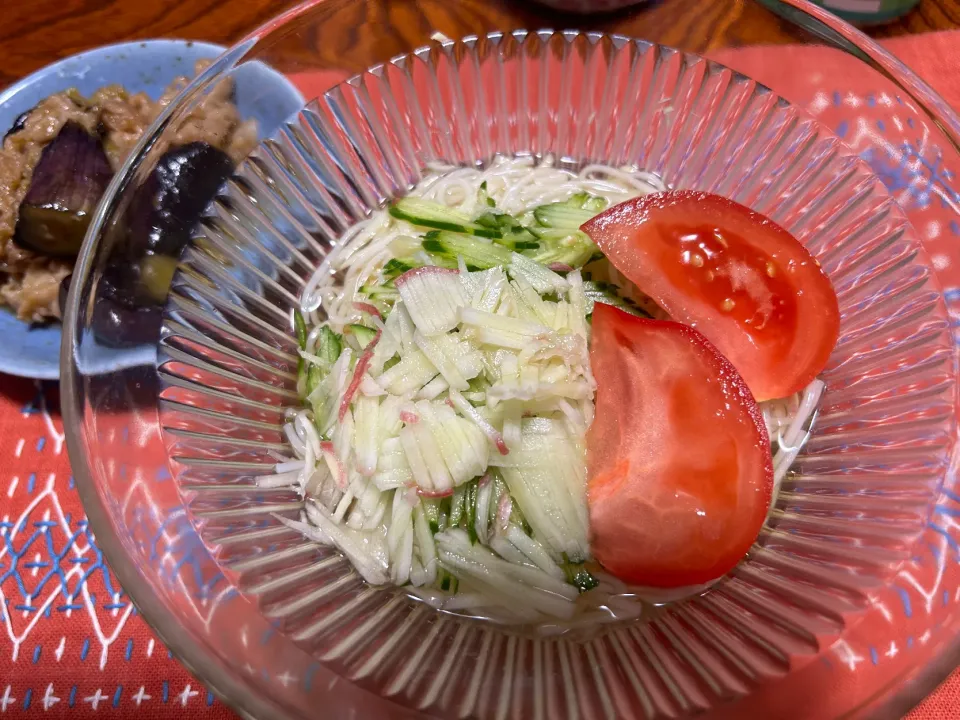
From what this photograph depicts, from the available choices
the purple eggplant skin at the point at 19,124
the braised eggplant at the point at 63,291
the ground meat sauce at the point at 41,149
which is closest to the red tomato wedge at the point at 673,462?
the braised eggplant at the point at 63,291

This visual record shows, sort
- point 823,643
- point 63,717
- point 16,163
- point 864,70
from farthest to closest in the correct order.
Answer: point 16,163, point 864,70, point 63,717, point 823,643

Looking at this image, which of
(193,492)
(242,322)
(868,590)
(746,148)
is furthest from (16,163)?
(868,590)

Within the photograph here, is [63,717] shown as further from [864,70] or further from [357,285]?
[864,70]

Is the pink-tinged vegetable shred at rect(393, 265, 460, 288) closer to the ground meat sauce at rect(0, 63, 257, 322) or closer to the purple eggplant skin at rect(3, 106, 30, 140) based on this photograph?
the ground meat sauce at rect(0, 63, 257, 322)

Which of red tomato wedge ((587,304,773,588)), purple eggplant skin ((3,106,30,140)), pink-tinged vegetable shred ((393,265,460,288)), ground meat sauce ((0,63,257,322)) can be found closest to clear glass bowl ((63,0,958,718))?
red tomato wedge ((587,304,773,588))

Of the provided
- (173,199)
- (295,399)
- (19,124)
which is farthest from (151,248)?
(19,124)

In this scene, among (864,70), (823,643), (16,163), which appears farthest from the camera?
(16,163)
